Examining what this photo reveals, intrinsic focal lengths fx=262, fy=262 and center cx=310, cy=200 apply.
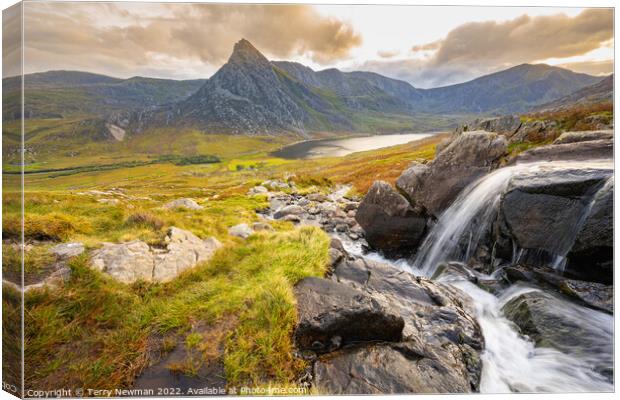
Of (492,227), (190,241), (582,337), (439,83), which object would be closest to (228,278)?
(190,241)

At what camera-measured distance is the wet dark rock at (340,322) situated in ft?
12.2

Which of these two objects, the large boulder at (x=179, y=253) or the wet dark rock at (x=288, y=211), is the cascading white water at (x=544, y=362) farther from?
the wet dark rock at (x=288, y=211)

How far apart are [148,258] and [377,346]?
13.6 feet

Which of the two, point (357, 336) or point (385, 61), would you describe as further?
point (385, 61)

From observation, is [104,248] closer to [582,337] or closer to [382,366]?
[382,366]

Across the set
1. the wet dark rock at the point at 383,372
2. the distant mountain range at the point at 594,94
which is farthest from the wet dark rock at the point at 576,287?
the distant mountain range at the point at 594,94

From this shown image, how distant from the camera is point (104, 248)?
4.62 m

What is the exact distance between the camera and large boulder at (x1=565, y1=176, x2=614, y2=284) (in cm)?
519

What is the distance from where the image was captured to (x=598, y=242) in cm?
518

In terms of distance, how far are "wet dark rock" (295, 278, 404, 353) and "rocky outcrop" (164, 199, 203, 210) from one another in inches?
215

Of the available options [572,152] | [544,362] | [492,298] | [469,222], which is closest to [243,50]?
[469,222]

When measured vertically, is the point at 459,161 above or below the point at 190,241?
above

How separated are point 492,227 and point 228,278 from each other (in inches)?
283

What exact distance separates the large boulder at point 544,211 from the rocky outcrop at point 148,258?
24.2ft
